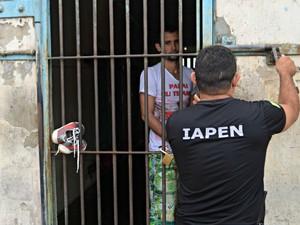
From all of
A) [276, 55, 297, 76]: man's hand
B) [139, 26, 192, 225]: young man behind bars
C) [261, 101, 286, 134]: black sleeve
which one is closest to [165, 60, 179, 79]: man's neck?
[139, 26, 192, 225]: young man behind bars

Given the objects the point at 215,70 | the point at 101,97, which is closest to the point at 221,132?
the point at 215,70

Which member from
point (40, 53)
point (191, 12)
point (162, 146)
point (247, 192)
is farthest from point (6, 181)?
point (191, 12)

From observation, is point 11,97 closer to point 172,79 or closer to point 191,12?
point 172,79

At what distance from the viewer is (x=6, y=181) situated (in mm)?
3264

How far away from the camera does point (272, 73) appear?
2811 mm

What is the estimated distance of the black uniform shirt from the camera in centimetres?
201

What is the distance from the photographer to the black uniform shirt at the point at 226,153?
6.59 ft

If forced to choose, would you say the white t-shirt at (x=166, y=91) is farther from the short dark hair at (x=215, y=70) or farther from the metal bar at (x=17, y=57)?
the short dark hair at (x=215, y=70)

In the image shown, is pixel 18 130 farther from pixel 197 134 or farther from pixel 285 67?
pixel 285 67

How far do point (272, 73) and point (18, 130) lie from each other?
176 centimetres

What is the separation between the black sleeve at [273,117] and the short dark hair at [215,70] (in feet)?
0.65

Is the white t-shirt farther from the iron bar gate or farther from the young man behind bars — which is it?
the iron bar gate

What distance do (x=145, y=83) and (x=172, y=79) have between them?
7.7 inches

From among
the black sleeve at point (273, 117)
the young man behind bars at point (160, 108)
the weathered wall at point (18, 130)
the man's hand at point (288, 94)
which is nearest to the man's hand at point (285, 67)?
the man's hand at point (288, 94)
